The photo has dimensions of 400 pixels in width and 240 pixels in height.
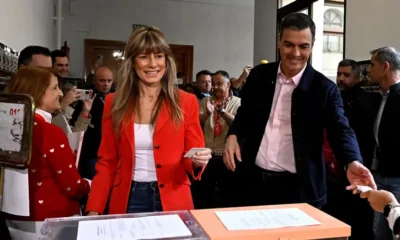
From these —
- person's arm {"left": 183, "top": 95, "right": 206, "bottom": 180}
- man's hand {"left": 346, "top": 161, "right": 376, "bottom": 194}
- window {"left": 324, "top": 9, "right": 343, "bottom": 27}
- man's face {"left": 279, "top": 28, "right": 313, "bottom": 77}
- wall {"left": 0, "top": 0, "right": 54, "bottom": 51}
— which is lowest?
man's hand {"left": 346, "top": 161, "right": 376, "bottom": 194}

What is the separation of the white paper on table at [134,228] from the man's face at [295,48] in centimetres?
88

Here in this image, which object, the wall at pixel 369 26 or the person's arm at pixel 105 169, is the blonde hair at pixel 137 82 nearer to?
the person's arm at pixel 105 169

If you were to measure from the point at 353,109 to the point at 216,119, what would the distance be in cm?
116

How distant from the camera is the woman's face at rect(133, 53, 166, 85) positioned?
1.34 m

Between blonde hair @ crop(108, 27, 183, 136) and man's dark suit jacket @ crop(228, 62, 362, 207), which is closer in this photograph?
blonde hair @ crop(108, 27, 183, 136)

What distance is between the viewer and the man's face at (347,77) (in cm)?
328

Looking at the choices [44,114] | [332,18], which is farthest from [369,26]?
[44,114]

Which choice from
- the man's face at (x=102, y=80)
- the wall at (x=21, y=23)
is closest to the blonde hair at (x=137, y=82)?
the wall at (x=21, y=23)

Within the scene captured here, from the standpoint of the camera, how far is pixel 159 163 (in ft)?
4.28

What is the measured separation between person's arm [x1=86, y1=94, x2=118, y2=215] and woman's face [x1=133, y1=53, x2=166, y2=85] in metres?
0.19

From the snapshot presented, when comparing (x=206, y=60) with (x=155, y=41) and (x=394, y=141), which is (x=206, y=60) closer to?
(x=394, y=141)

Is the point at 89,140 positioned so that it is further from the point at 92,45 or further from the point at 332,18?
the point at 92,45

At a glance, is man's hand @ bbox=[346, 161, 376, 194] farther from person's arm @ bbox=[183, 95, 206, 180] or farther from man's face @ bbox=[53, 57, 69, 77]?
man's face @ bbox=[53, 57, 69, 77]

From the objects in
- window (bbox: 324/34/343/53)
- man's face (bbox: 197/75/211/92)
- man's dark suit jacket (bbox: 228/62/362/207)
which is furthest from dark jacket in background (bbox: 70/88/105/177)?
window (bbox: 324/34/343/53)
